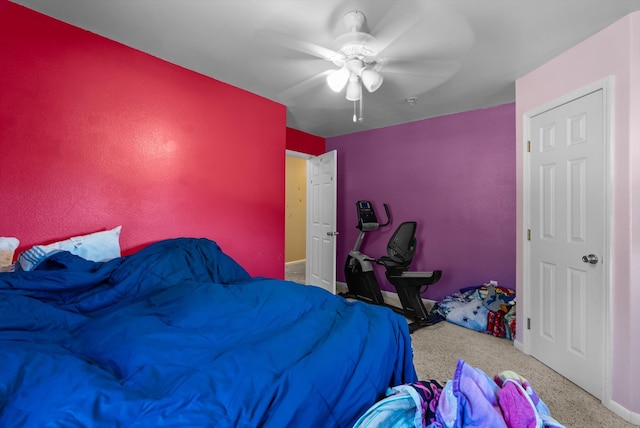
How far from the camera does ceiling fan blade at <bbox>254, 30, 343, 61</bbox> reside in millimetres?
2100

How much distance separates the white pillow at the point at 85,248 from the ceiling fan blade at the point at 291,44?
5.58 ft

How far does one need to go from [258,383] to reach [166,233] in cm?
195

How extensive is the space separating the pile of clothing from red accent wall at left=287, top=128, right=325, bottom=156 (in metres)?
3.83

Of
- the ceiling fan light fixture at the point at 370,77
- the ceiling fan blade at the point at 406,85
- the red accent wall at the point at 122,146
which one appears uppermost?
the ceiling fan blade at the point at 406,85

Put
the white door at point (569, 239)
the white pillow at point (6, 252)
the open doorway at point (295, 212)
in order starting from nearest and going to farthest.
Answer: the white pillow at point (6, 252)
the white door at point (569, 239)
the open doorway at point (295, 212)

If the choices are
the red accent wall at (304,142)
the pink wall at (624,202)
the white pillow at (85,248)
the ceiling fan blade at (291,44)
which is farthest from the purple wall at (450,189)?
the white pillow at (85,248)

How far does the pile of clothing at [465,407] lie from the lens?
0.82 m

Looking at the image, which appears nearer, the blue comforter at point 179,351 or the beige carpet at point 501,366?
the blue comforter at point 179,351

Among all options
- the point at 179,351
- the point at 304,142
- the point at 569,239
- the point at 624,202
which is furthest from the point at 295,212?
the point at 179,351

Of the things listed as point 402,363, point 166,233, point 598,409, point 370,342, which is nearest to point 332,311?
point 370,342

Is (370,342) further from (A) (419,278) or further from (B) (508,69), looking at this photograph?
(B) (508,69)

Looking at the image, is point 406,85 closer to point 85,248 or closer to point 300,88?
point 300,88

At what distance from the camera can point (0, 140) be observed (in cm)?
176

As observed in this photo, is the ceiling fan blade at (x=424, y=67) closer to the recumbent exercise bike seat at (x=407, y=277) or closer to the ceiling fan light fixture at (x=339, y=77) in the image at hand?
the ceiling fan light fixture at (x=339, y=77)
